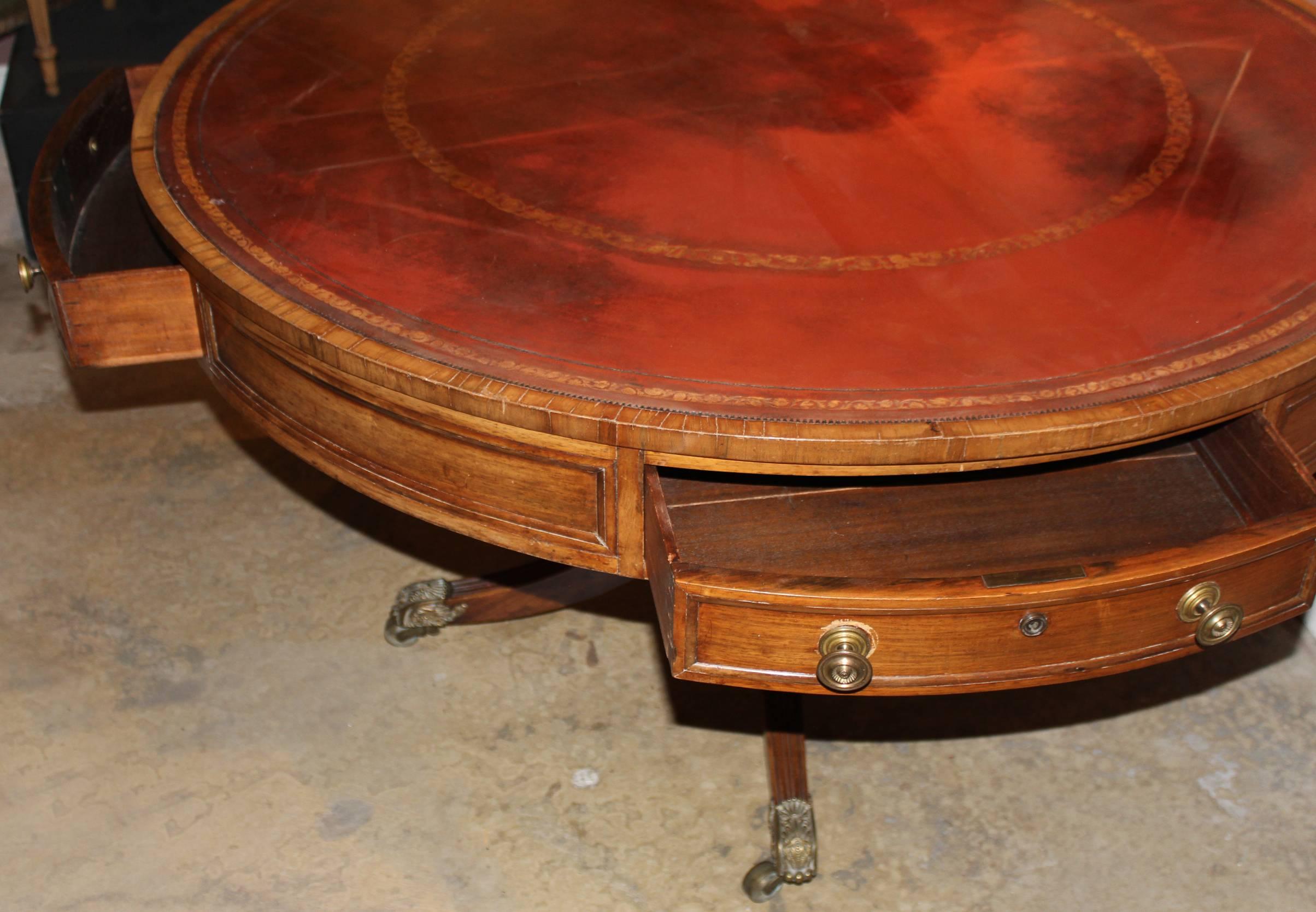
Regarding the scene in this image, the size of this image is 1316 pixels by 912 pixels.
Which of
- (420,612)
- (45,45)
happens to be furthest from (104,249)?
(45,45)

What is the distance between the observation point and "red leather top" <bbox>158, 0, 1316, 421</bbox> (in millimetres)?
1291

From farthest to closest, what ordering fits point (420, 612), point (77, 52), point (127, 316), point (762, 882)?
point (77, 52) → point (420, 612) → point (762, 882) → point (127, 316)

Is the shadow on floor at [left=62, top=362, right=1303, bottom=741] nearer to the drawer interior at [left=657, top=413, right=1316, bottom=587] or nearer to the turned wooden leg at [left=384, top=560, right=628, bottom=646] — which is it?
the turned wooden leg at [left=384, top=560, right=628, bottom=646]

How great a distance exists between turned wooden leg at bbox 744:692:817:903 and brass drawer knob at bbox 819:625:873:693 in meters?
0.57

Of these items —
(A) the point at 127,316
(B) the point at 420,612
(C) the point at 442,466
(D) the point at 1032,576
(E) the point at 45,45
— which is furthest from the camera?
(E) the point at 45,45

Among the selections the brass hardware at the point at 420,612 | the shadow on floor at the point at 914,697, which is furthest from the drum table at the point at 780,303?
the brass hardware at the point at 420,612

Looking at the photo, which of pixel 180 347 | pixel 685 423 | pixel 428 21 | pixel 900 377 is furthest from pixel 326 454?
pixel 428 21

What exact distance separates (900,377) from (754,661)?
0.88 feet

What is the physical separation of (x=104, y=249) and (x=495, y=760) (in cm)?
78

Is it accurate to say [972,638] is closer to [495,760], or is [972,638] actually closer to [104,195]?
[495,760]

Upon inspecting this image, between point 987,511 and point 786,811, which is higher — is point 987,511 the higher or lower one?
the higher one

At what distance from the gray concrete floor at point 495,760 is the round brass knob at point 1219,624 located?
59 centimetres

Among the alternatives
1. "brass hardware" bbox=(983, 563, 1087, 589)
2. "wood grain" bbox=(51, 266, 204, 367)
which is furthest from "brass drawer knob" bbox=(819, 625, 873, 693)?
"wood grain" bbox=(51, 266, 204, 367)

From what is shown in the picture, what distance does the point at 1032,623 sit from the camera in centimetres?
119
